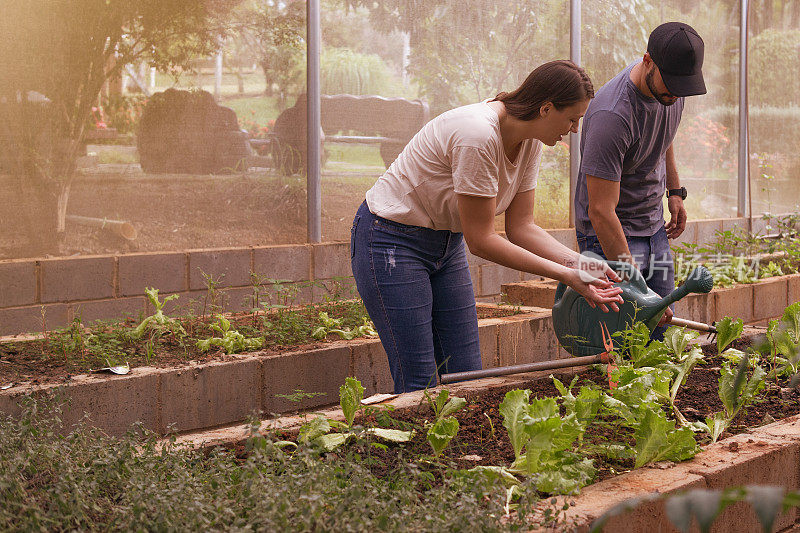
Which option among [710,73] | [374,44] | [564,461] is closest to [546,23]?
[374,44]

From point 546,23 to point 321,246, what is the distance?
Result: 2735 millimetres

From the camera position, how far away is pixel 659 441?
78.5 inches

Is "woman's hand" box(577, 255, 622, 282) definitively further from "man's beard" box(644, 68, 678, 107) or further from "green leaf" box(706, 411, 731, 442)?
"man's beard" box(644, 68, 678, 107)

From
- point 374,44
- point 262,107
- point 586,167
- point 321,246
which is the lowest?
point 321,246

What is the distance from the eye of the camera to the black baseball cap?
9.77 feet

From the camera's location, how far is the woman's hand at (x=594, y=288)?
8.59ft

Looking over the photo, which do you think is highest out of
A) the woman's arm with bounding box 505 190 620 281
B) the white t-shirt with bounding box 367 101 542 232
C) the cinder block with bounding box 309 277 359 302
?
the white t-shirt with bounding box 367 101 542 232

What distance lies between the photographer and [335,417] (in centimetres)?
237

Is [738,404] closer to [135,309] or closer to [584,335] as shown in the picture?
[584,335]

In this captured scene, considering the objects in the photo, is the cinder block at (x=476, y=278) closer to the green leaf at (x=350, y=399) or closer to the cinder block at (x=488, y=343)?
the cinder block at (x=488, y=343)

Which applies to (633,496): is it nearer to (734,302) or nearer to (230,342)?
(230,342)

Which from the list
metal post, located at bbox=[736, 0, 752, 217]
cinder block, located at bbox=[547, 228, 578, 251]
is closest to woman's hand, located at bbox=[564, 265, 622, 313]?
cinder block, located at bbox=[547, 228, 578, 251]

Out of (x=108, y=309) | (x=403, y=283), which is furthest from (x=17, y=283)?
(x=403, y=283)

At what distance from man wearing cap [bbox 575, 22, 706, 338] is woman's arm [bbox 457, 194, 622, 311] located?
0.50 meters
